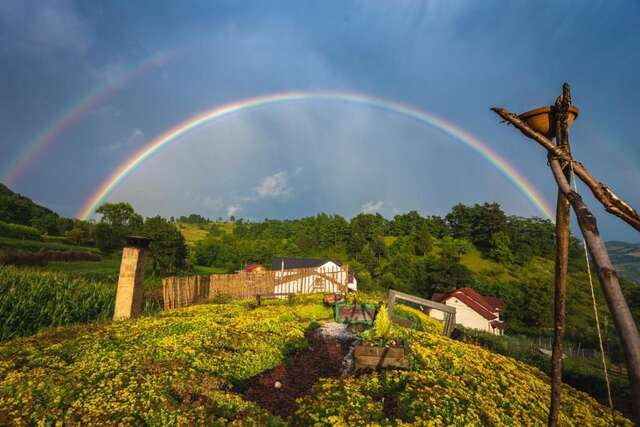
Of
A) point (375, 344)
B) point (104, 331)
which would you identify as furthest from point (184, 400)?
point (104, 331)

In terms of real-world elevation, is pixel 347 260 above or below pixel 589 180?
below

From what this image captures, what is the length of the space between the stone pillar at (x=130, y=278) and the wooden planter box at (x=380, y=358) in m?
7.19

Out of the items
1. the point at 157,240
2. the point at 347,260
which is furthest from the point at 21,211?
the point at 347,260

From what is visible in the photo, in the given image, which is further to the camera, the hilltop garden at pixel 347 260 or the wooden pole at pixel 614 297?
the hilltop garden at pixel 347 260

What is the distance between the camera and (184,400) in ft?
14.4

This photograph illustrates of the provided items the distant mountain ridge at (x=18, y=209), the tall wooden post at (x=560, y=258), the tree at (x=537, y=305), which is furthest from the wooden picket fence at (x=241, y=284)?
the distant mountain ridge at (x=18, y=209)

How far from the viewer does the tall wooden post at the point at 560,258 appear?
2.38 m

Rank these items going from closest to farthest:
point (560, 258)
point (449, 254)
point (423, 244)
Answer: point (560, 258) → point (449, 254) → point (423, 244)

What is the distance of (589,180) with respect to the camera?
215cm

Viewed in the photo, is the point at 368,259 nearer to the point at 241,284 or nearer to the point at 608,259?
the point at 241,284

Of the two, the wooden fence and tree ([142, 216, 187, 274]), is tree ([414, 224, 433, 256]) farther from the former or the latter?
the wooden fence

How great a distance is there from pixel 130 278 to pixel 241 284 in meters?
9.64

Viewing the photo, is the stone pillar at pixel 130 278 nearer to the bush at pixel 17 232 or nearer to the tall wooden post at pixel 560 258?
the tall wooden post at pixel 560 258

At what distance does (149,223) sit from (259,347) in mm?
48357
